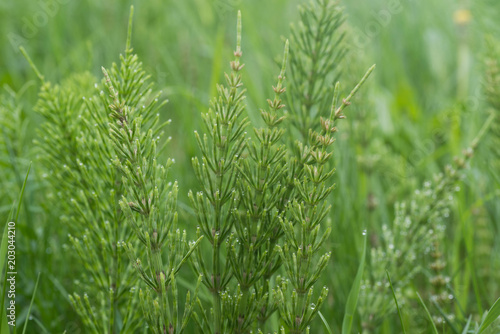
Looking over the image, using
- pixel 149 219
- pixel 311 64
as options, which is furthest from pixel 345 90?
pixel 149 219

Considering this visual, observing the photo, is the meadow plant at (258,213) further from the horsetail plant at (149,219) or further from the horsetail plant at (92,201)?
the horsetail plant at (92,201)

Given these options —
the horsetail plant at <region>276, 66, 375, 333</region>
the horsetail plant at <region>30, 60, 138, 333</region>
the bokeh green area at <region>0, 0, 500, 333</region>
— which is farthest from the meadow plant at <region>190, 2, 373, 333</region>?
the bokeh green area at <region>0, 0, 500, 333</region>

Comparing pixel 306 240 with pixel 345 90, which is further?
pixel 345 90

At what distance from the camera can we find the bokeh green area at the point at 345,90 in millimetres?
1924

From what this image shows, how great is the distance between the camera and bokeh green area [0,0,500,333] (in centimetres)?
192

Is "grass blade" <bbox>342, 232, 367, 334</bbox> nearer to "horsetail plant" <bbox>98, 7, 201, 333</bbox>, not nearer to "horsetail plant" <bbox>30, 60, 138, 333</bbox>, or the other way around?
"horsetail plant" <bbox>98, 7, 201, 333</bbox>

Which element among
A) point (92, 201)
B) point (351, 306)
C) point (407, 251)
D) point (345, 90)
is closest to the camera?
point (351, 306)

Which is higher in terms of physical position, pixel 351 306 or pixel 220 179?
pixel 220 179

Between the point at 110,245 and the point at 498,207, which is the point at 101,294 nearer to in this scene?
the point at 110,245

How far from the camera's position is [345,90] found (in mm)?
2346

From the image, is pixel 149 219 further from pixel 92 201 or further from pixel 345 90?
pixel 345 90

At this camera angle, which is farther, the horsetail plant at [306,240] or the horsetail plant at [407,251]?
the horsetail plant at [407,251]

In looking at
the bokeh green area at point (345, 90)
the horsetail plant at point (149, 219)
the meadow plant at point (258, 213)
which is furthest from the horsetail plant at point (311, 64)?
the horsetail plant at point (149, 219)

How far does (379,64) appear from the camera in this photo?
3.75 m
